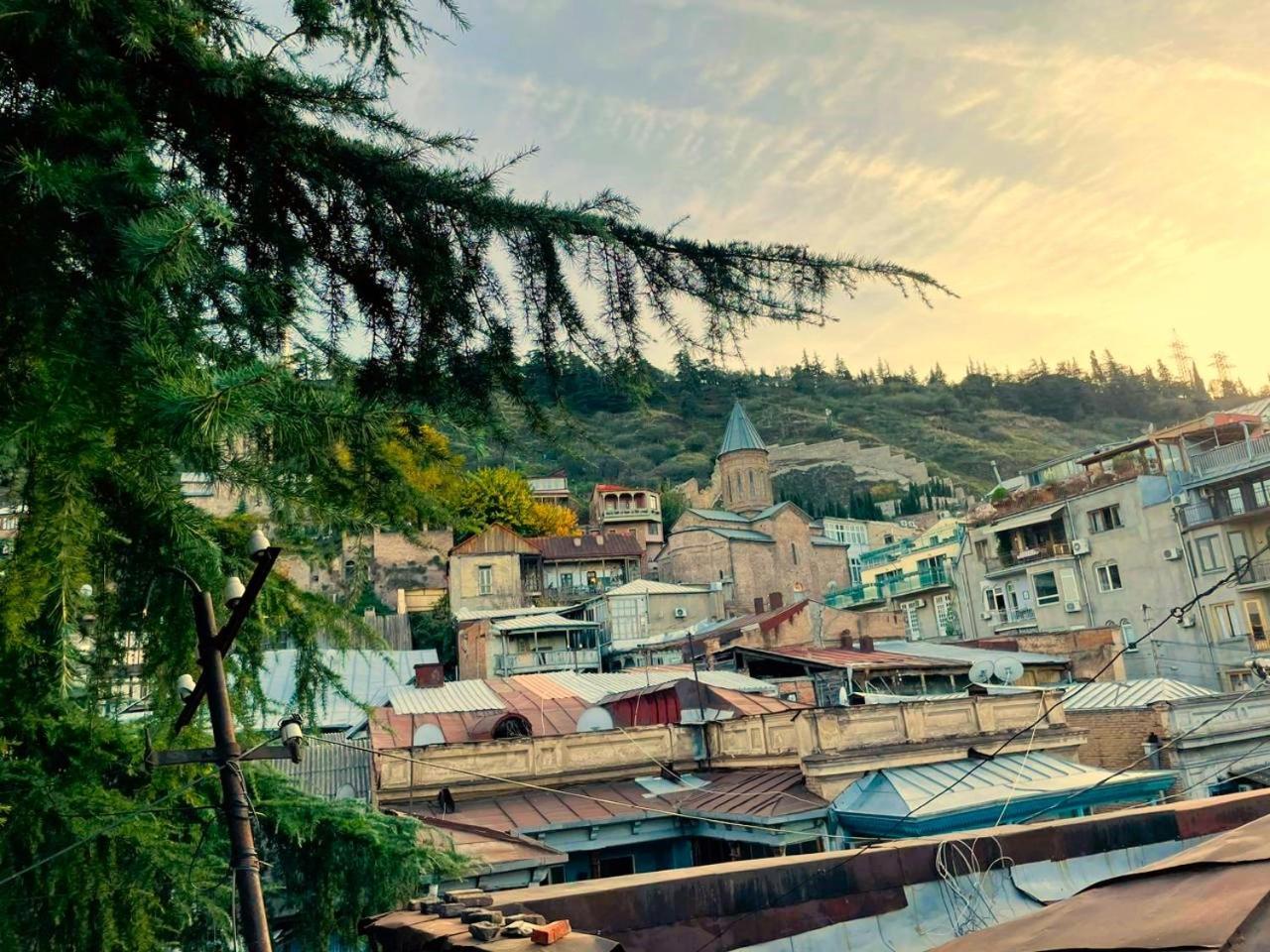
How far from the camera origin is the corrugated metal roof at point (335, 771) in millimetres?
15250

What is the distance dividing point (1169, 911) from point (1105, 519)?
40415 mm

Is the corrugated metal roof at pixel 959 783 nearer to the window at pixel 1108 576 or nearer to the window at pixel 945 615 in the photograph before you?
the window at pixel 1108 576

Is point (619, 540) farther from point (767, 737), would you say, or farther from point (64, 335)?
point (64, 335)

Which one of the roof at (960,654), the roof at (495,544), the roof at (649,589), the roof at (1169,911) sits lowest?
the roof at (1169,911)

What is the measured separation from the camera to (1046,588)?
134ft

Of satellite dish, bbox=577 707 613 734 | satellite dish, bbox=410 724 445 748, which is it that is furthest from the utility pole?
satellite dish, bbox=577 707 613 734

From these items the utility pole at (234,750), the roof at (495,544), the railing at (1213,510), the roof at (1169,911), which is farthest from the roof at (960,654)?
the roof at (495,544)

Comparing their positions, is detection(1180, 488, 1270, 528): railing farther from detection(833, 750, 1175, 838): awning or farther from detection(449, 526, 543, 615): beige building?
detection(449, 526, 543, 615): beige building

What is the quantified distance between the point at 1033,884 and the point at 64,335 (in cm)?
787

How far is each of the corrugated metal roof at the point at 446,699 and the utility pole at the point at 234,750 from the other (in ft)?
57.8

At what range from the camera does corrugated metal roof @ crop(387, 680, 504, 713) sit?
22219mm

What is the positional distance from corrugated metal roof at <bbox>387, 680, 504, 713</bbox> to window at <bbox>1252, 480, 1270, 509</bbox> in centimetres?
2880

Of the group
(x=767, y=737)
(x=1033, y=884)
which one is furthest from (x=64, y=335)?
(x=767, y=737)

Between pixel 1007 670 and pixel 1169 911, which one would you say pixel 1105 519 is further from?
pixel 1169 911
